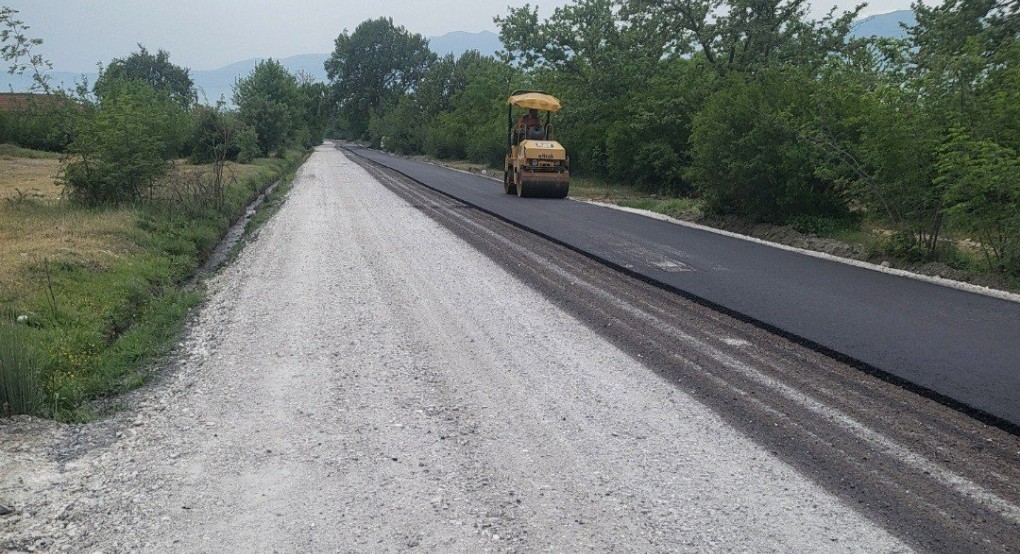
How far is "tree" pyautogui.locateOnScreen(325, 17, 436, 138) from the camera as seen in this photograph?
110m

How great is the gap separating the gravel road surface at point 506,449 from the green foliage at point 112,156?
8.62 meters

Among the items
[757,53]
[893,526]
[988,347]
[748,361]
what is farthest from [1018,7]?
[893,526]

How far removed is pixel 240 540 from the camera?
3576mm

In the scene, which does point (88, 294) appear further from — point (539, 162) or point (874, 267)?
point (539, 162)

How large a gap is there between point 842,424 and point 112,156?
1443 centimetres

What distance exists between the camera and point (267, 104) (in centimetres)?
4297

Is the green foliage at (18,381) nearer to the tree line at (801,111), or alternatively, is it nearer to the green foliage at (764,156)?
the tree line at (801,111)

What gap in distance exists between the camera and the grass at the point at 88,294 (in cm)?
568

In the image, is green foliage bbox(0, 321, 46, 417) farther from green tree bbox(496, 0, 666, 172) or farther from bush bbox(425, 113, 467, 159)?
bush bbox(425, 113, 467, 159)

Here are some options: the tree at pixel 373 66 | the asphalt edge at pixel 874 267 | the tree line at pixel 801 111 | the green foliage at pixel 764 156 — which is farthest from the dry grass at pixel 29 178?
the tree at pixel 373 66

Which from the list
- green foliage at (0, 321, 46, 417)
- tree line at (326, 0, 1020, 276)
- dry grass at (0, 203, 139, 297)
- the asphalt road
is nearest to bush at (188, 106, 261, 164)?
tree line at (326, 0, 1020, 276)

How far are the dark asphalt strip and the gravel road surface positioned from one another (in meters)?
0.02

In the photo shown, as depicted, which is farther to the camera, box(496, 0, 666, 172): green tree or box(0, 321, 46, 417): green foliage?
box(496, 0, 666, 172): green tree

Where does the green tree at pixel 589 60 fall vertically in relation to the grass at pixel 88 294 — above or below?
above
